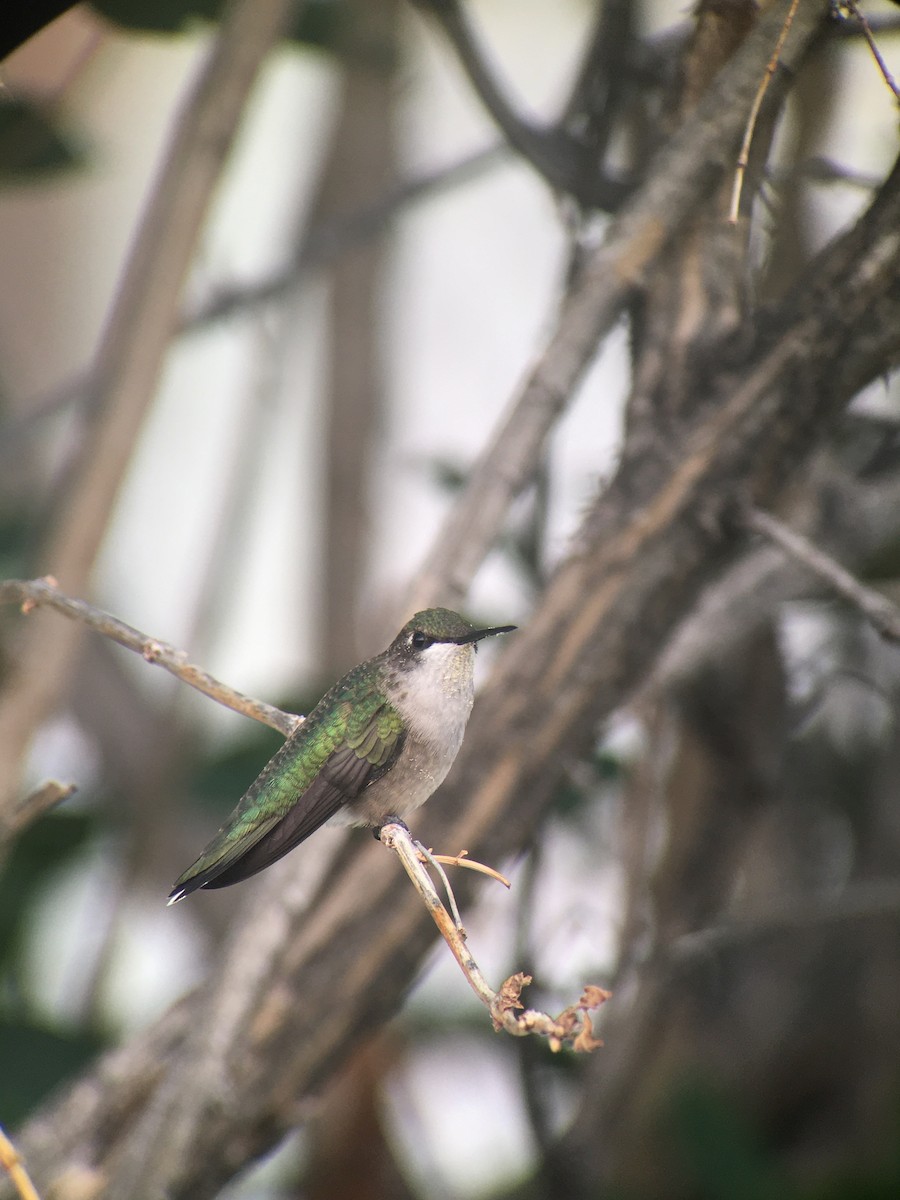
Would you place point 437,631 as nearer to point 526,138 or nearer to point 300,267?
point 526,138

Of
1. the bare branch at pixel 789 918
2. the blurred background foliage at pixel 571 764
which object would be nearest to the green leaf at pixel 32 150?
the blurred background foliage at pixel 571 764

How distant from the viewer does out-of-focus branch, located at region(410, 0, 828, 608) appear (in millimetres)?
1588

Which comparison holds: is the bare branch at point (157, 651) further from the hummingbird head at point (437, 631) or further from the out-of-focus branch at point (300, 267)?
the out-of-focus branch at point (300, 267)

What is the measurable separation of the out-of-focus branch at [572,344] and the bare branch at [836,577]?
13.0 inches

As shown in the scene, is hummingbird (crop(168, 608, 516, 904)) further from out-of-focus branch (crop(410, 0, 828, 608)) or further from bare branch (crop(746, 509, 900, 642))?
out-of-focus branch (crop(410, 0, 828, 608))

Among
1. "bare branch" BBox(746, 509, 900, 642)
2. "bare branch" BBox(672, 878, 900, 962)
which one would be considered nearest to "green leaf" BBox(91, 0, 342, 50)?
"bare branch" BBox(746, 509, 900, 642)

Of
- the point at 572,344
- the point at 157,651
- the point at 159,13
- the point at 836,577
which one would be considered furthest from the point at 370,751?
the point at 159,13

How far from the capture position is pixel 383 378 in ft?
15.5

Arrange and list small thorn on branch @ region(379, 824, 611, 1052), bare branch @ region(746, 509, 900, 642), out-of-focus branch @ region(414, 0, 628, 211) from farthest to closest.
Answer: out-of-focus branch @ region(414, 0, 628, 211) → bare branch @ region(746, 509, 900, 642) → small thorn on branch @ region(379, 824, 611, 1052)

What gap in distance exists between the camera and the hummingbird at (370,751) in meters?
0.72

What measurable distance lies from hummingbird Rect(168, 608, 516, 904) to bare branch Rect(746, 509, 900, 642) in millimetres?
633

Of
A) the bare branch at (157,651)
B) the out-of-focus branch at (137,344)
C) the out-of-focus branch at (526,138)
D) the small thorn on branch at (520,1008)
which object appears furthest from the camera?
the out-of-focus branch at (526,138)

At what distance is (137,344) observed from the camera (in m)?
2.15

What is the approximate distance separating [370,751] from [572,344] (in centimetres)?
98
